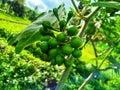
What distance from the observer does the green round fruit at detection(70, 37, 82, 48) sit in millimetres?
1645

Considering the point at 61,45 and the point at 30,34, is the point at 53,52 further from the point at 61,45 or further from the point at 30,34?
the point at 30,34

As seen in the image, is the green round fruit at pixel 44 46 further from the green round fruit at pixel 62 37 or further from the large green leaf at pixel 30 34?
the large green leaf at pixel 30 34

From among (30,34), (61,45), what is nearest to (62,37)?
(61,45)

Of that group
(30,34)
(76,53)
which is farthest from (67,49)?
(30,34)

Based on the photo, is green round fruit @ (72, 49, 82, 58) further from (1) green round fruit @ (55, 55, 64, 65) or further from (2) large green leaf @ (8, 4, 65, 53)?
(2) large green leaf @ (8, 4, 65, 53)

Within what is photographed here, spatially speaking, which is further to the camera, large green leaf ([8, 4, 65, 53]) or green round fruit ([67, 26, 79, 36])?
large green leaf ([8, 4, 65, 53])

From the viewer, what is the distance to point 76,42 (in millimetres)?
1646

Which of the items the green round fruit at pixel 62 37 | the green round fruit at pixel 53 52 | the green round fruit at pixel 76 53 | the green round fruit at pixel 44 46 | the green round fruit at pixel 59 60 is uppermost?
the green round fruit at pixel 62 37

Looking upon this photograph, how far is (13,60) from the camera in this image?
990 centimetres

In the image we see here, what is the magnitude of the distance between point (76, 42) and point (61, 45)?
7 cm

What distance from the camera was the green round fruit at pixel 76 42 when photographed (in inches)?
64.7

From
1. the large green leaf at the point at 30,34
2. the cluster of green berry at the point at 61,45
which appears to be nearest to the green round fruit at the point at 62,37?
the cluster of green berry at the point at 61,45

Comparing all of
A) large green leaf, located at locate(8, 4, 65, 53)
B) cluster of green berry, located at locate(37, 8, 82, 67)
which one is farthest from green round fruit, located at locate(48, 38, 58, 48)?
large green leaf, located at locate(8, 4, 65, 53)

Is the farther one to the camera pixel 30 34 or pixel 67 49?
pixel 30 34
